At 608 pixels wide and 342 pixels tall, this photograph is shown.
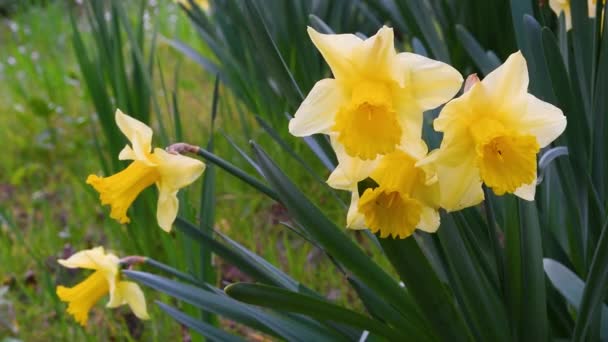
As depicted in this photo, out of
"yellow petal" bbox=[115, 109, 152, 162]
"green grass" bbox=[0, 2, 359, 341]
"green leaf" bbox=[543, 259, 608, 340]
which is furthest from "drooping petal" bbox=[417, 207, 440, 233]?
"green grass" bbox=[0, 2, 359, 341]

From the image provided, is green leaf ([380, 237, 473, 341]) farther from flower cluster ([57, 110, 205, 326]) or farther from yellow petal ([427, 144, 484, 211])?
flower cluster ([57, 110, 205, 326])

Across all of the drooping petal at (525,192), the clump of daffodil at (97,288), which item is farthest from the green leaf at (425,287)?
the clump of daffodil at (97,288)

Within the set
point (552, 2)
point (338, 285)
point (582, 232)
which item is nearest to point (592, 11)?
point (552, 2)

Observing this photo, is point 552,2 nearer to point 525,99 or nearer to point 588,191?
point 588,191

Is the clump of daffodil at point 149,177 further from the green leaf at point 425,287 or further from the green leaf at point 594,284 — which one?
the green leaf at point 594,284

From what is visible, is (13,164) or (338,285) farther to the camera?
(13,164)

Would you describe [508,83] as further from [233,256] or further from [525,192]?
[233,256]

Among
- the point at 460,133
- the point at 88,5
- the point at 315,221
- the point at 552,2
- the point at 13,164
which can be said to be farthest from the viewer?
the point at 13,164
